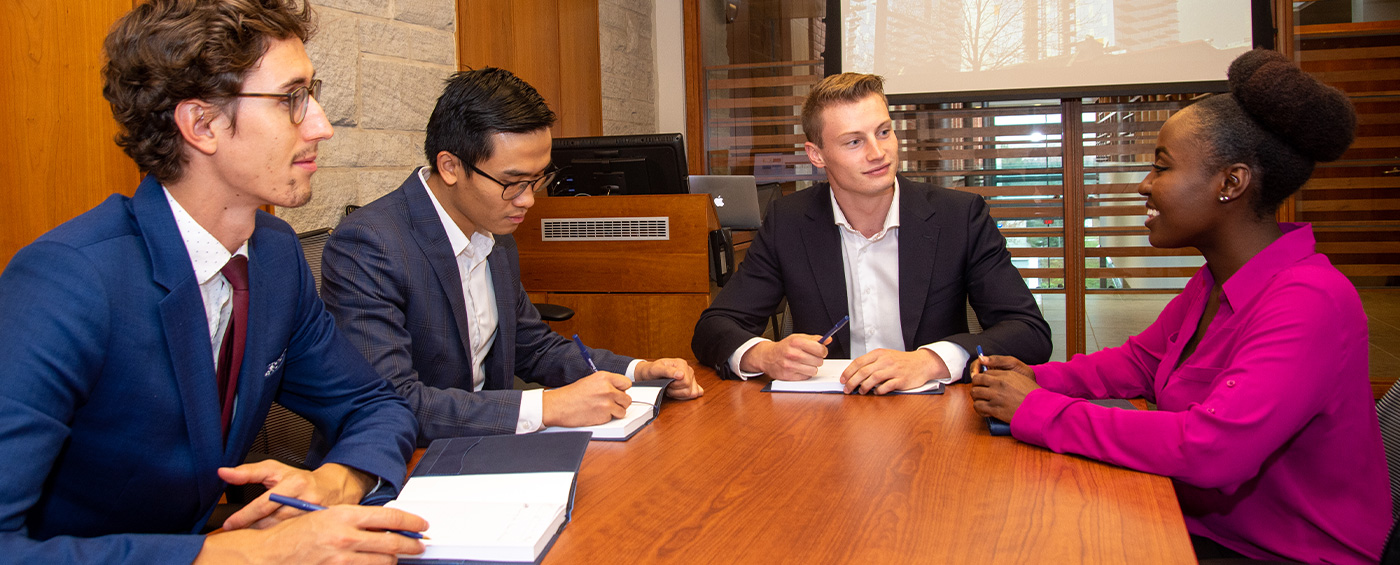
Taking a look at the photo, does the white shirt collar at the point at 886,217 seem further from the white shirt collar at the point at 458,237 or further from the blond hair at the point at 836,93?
the white shirt collar at the point at 458,237

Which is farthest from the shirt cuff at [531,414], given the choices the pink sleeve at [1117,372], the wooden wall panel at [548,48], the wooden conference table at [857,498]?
the wooden wall panel at [548,48]

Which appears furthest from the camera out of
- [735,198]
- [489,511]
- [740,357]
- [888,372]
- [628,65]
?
[628,65]

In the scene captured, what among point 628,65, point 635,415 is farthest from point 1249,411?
point 628,65

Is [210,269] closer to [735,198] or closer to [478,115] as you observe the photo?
[478,115]

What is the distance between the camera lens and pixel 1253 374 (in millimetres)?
1153

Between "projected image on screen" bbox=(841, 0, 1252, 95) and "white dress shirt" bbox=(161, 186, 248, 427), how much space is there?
3.93 metres

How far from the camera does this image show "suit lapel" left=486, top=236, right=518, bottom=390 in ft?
5.98

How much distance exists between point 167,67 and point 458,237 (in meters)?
0.77

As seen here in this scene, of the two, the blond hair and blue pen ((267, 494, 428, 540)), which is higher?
the blond hair

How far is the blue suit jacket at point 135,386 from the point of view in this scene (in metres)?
0.83

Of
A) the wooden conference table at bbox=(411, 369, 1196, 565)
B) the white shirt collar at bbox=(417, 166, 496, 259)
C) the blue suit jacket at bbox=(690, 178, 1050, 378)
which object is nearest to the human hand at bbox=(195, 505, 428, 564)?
the wooden conference table at bbox=(411, 369, 1196, 565)

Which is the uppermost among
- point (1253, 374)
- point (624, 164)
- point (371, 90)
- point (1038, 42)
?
point (1038, 42)

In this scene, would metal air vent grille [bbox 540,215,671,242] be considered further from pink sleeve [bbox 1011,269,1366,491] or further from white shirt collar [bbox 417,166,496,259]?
pink sleeve [bbox 1011,269,1366,491]

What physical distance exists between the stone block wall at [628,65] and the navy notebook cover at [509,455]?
3.78 m
